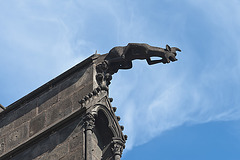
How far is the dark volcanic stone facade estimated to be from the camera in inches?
530

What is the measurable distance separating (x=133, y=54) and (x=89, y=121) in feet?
7.23

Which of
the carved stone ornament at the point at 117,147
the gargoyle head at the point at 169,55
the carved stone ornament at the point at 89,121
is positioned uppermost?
the gargoyle head at the point at 169,55

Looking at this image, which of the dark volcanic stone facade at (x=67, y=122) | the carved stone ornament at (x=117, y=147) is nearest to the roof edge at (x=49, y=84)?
the dark volcanic stone facade at (x=67, y=122)

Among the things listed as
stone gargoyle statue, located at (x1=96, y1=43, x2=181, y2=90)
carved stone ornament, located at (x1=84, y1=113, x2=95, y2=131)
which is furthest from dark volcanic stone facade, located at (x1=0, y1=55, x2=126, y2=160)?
stone gargoyle statue, located at (x1=96, y1=43, x2=181, y2=90)

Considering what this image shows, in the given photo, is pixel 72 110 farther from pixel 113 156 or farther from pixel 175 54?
pixel 175 54

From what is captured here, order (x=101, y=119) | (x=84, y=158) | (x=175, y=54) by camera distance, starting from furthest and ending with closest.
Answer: (x=175, y=54) < (x=101, y=119) < (x=84, y=158)

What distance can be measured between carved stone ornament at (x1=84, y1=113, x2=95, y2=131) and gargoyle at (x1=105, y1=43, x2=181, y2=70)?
1.69m

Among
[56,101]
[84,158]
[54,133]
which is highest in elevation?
[56,101]

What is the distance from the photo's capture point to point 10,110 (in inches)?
623

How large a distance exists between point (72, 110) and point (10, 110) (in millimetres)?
2360

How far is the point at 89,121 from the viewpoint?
13.5 meters

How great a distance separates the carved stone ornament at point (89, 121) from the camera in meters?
13.4

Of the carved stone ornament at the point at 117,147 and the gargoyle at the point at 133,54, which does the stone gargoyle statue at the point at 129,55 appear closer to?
the gargoyle at the point at 133,54

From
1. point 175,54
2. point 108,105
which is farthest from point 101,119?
point 175,54
